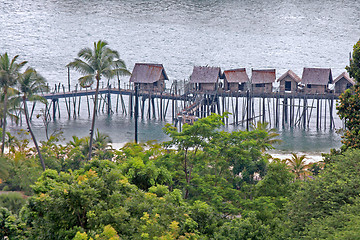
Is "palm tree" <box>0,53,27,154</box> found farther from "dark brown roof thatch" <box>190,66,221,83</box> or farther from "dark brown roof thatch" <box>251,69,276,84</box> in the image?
"dark brown roof thatch" <box>251,69,276,84</box>

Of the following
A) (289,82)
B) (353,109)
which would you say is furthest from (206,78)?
(353,109)

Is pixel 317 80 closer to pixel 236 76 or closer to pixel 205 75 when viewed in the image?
pixel 236 76

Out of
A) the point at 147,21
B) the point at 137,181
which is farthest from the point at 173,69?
the point at 137,181

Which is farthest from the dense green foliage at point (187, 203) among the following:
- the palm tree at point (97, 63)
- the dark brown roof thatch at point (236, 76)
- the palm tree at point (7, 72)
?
the dark brown roof thatch at point (236, 76)

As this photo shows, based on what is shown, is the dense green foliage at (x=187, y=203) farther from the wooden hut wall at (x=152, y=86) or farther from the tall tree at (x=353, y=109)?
the wooden hut wall at (x=152, y=86)

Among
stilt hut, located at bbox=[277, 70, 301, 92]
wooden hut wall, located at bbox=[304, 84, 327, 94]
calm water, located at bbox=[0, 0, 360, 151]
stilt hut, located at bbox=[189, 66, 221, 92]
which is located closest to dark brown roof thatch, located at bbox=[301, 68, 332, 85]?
wooden hut wall, located at bbox=[304, 84, 327, 94]

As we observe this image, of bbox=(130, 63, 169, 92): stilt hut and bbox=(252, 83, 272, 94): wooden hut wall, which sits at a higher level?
bbox=(130, 63, 169, 92): stilt hut

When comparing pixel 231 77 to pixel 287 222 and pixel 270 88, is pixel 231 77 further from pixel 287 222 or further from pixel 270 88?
pixel 287 222
